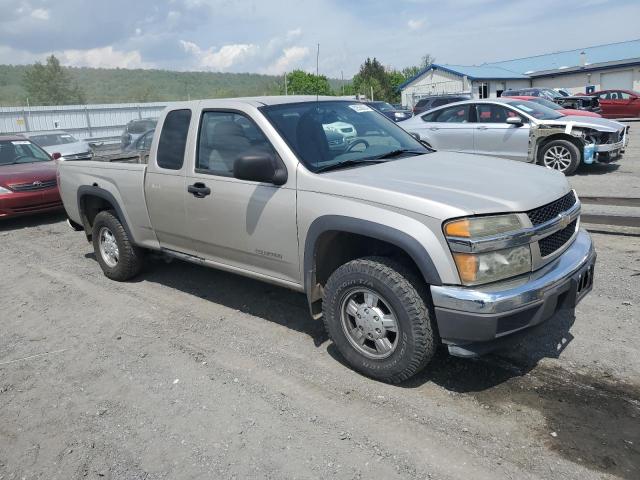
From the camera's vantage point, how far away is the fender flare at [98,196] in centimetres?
561

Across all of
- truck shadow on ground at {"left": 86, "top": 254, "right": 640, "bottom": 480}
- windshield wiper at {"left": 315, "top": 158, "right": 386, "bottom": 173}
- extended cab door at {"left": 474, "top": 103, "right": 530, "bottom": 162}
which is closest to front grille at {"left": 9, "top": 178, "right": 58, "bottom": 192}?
truck shadow on ground at {"left": 86, "top": 254, "right": 640, "bottom": 480}

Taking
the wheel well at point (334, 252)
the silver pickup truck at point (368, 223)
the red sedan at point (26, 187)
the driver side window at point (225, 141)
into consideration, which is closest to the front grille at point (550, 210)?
the silver pickup truck at point (368, 223)

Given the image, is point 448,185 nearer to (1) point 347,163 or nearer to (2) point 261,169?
(1) point 347,163

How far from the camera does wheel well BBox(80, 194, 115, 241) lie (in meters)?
6.14

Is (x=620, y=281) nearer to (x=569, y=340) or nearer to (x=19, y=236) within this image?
(x=569, y=340)

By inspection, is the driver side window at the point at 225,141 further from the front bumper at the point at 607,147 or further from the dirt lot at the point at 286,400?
the front bumper at the point at 607,147

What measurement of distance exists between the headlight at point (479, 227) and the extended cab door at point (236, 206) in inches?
47.5

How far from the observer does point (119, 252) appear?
19.2 ft

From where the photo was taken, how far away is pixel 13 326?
16.9 ft

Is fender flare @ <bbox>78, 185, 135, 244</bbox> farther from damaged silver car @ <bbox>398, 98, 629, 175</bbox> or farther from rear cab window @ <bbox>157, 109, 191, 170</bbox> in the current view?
damaged silver car @ <bbox>398, 98, 629, 175</bbox>

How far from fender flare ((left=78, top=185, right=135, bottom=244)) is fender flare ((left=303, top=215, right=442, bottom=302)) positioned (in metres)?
2.57

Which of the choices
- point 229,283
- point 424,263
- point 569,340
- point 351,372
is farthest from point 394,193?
point 229,283

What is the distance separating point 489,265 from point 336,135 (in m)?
1.79

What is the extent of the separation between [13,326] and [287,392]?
3066 millimetres
